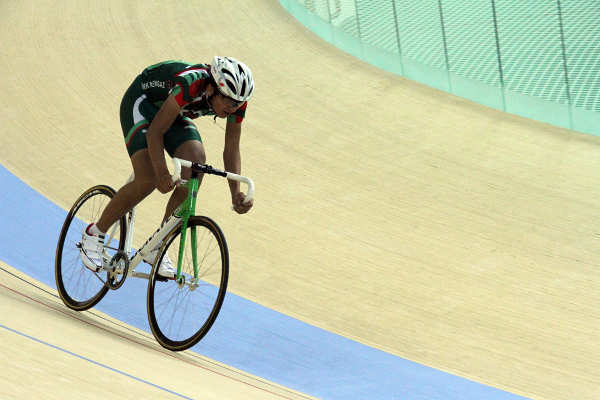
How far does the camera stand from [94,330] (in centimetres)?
299

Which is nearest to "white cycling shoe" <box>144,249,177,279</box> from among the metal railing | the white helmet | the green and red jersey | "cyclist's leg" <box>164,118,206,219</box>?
"cyclist's leg" <box>164,118,206,219</box>

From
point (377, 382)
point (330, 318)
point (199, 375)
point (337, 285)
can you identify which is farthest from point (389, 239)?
point (199, 375)

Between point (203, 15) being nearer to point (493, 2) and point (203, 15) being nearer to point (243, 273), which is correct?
point (493, 2)

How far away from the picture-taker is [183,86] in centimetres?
275

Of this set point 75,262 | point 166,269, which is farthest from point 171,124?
point 75,262

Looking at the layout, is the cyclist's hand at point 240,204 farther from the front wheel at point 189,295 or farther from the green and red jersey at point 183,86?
the green and red jersey at point 183,86

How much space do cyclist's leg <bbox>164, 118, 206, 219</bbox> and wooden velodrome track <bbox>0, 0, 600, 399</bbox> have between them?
62cm

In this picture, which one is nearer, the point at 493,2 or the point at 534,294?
the point at 534,294

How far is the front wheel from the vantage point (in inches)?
113

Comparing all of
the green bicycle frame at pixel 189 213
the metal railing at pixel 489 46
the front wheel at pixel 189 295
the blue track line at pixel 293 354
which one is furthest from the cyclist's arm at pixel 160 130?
the metal railing at pixel 489 46

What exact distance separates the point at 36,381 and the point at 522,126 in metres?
5.19

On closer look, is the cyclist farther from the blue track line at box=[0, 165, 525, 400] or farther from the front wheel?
the blue track line at box=[0, 165, 525, 400]

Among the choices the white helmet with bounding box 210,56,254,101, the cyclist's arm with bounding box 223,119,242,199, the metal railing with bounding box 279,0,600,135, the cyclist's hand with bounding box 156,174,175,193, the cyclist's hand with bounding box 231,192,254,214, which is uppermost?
the white helmet with bounding box 210,56,254,101

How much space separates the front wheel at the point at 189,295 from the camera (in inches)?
113
